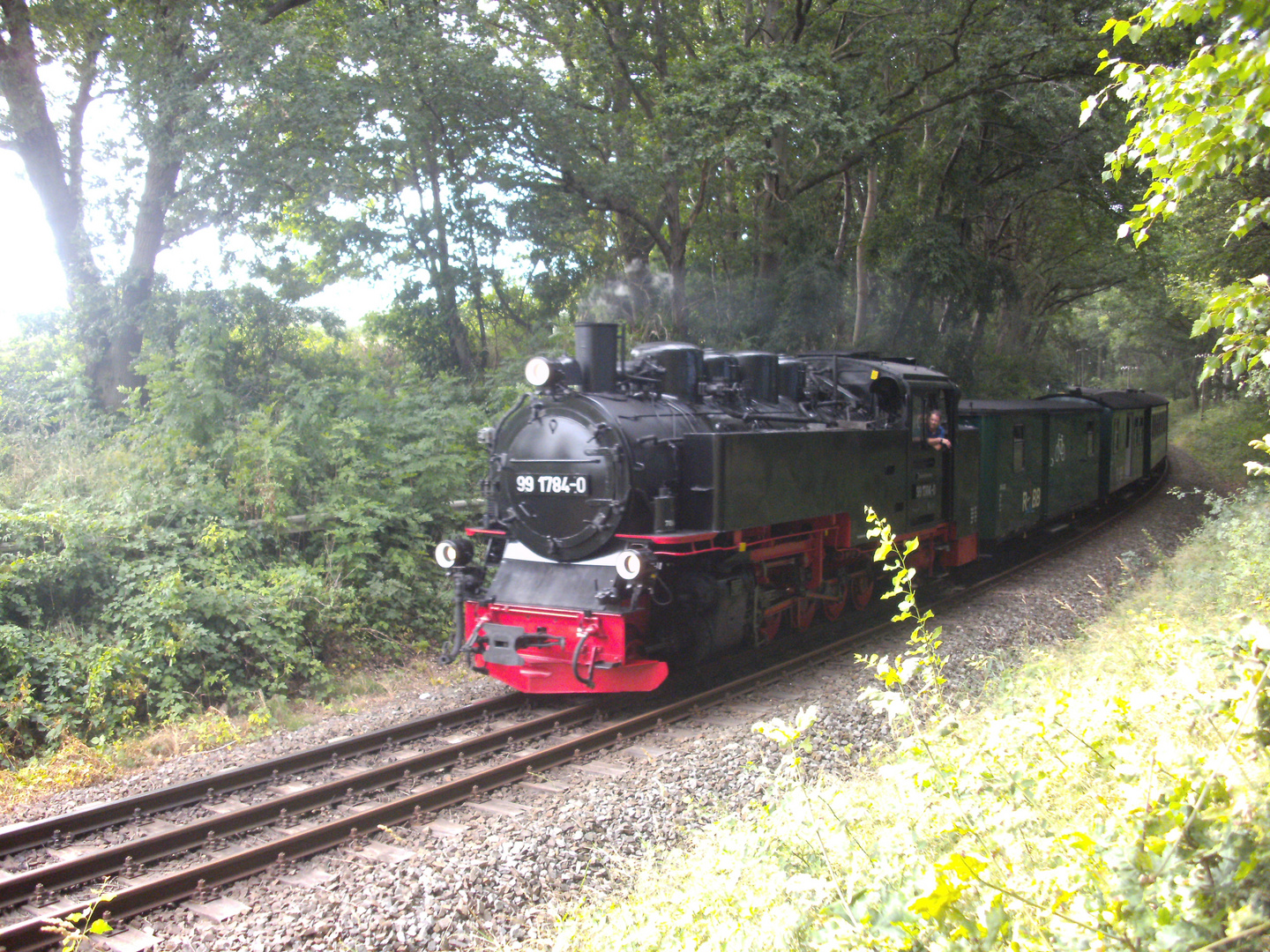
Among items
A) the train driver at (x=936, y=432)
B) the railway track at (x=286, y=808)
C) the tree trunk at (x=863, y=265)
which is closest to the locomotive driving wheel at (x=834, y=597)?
the train driver at (x=936, y=432)

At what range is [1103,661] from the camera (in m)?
5.95

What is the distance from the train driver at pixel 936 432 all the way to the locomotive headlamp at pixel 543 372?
4.78 metres

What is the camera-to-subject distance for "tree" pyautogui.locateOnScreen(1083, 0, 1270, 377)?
120 inches

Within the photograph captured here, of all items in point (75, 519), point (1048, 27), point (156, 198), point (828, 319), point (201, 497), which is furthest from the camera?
point (828, 319)

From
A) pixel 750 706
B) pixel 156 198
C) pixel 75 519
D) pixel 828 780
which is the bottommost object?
pixel 750 706

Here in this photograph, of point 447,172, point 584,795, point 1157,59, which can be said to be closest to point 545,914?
point 584,795

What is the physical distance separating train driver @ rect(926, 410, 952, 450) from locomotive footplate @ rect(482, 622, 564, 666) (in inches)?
212

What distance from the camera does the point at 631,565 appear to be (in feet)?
20.8

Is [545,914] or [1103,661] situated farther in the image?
[1103,661]

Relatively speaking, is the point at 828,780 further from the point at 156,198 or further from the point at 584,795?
the point at 156,198

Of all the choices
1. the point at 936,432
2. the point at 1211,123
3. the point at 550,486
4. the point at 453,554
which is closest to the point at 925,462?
the point at 936,432

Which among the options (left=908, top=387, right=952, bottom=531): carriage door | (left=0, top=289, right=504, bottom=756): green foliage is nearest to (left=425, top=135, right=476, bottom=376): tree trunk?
(left=0, top=289, right=504, bottom=756): green foliage

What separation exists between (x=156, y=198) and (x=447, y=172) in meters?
4.15

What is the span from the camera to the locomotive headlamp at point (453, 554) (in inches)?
293
